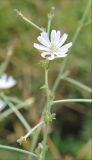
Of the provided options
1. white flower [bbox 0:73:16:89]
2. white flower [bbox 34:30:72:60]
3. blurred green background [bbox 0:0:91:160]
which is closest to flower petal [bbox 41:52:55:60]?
white flower [bbox 34:30:72:60]

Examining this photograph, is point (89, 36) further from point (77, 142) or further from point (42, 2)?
point (77, 142)

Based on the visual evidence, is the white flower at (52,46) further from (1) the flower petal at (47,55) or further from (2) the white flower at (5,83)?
(2) the white flower at (5,83)

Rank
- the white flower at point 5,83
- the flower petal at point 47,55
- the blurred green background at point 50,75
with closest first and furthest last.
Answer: the flower petal at point 47,55
the white flower at point 5,83
the blurred green background at point 50,75

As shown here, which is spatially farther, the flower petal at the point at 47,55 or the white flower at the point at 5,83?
the white flower at the point at 5,83

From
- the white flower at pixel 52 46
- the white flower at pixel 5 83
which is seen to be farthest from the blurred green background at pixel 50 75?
the white flower at pixel 52 46

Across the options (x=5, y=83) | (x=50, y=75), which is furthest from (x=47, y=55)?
(x=50, y=75)

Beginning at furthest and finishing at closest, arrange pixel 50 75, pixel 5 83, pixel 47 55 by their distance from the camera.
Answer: pixel 50 75
pixel 5 83
pixel 47 55

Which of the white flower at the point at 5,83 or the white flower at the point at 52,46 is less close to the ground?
the white flower at the point at 5,83

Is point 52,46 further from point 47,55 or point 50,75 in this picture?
point 50,75
